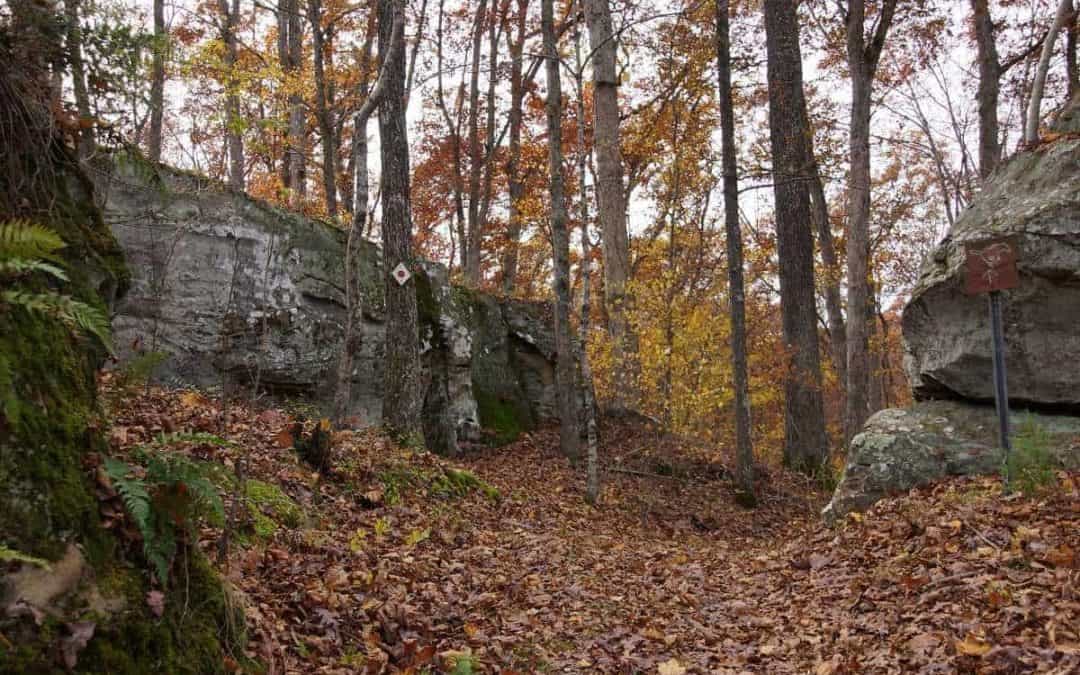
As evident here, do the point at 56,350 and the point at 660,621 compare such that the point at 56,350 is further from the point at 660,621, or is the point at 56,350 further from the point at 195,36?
the point at 195,36

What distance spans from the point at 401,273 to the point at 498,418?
492 centimetres

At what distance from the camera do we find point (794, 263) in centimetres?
1352

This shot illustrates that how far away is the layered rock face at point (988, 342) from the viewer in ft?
23.5

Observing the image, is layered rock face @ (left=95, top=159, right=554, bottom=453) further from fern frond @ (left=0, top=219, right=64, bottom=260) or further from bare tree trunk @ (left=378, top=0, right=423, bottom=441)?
fern frond @ (left=0, top=219, right=64, bottom=260)

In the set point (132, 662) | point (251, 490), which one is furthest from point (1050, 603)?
point (251, 490)

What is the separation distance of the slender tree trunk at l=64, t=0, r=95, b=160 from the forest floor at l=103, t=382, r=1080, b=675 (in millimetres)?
1785

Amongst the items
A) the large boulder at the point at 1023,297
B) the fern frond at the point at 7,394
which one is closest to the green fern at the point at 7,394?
the fern frond at the point at 7,394

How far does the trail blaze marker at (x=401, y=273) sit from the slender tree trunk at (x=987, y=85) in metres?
12.6

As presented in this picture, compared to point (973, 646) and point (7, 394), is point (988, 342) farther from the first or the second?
point (7, 394)

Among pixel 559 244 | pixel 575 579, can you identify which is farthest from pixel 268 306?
pixel 575 579

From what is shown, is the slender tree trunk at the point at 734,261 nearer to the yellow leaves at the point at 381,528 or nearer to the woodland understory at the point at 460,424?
the woodland understory at the point at 460,424

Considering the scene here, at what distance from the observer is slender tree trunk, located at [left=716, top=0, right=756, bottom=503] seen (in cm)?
1119

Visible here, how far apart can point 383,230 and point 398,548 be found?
5053 millimetres

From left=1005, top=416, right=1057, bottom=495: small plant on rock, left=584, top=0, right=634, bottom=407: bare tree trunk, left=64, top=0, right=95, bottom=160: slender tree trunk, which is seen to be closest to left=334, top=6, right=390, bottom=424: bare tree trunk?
left=64, top=0, right=95, bottom=160: slender tree trunk
